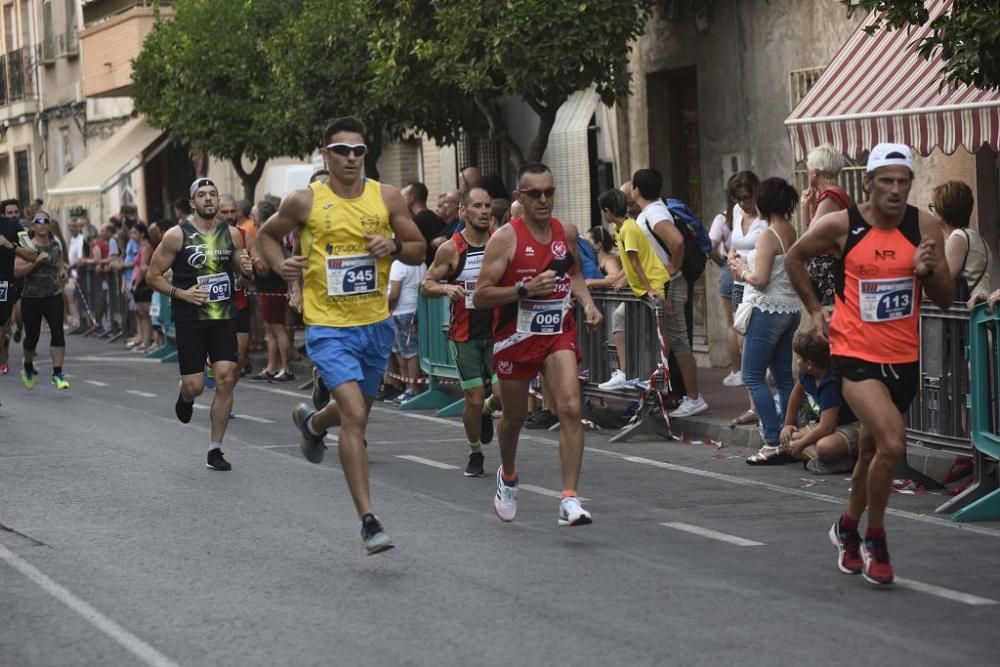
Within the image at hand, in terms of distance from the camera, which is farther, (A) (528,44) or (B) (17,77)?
(B) (17,77)

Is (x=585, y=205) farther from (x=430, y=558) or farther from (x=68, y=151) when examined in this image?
(x=68, y=151)

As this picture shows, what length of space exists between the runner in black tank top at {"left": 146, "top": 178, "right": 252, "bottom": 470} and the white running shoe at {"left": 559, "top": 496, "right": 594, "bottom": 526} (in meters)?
4.04

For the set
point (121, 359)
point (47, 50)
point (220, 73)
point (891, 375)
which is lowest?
point (121, 359)

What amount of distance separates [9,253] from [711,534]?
Answer: 12202 millimetres

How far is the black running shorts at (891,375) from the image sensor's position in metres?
7.99

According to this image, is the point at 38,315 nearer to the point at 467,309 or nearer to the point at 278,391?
the point at 278,391

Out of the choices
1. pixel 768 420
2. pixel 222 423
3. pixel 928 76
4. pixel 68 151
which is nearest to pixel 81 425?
pixel 222 423

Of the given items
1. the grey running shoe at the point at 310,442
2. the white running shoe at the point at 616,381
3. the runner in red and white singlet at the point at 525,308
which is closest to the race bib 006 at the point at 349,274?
the runner in red and white singlet at the point at 525,308

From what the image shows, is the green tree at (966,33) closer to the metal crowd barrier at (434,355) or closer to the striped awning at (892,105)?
the striped awning at (892,105)

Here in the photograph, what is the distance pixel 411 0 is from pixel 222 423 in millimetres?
8555

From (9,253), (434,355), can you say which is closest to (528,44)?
(434,355)

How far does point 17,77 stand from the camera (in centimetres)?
5378

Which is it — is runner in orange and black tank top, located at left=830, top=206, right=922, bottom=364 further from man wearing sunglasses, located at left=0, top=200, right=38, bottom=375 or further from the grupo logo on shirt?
man wearing sunglasses, located at left=0, top=200, right=38, bottom=375

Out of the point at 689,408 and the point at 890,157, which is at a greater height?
the point at 890,157
